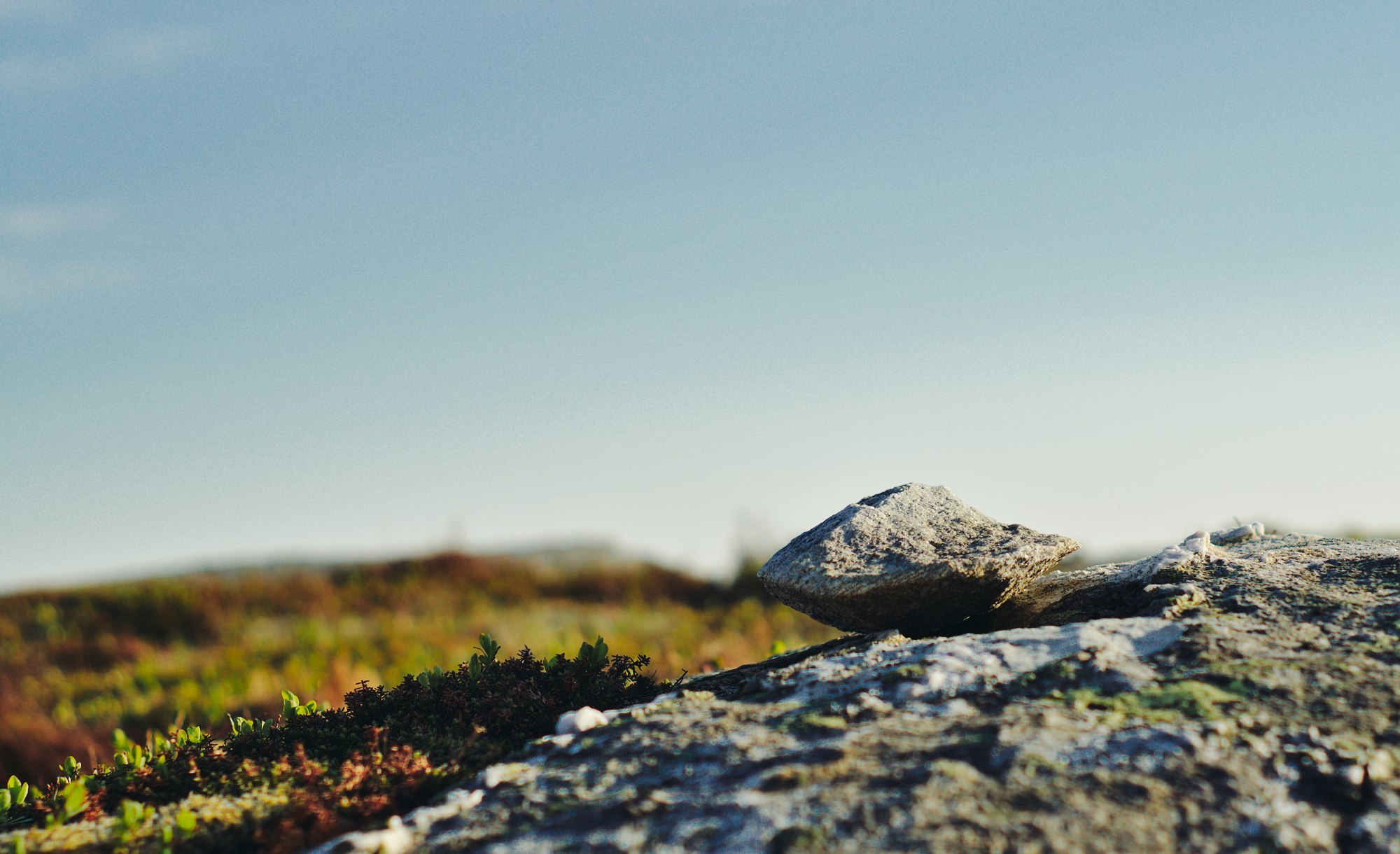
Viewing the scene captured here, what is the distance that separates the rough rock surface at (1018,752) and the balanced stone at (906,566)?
50 cm

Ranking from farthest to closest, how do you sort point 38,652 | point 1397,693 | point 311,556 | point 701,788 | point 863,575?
point 311,556 → point 38,652 → point 863,575 → point 1397,693 → point 701,788

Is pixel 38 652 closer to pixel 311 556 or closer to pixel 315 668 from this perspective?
pixel 315 668

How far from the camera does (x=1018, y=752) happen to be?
326 centimetres

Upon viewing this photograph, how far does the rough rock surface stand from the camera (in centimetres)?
296

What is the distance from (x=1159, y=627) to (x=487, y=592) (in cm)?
2328

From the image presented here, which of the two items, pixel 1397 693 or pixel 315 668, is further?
pixel 315 668

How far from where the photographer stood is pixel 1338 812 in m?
3.08

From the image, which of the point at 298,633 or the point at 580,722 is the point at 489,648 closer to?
the point at 580,722

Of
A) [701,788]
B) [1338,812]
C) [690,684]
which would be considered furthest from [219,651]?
[1338,812]

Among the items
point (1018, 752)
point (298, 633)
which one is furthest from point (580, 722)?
point (298, 633)

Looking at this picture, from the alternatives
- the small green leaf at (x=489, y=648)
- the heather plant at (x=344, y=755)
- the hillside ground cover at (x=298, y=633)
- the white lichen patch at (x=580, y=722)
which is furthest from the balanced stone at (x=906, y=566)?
the hillside ground cover at (x=298, y=633)

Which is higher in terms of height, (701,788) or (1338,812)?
(701,788)

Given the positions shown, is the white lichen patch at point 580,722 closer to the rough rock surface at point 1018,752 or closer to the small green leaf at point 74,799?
the rough rock surface at point 1018,752

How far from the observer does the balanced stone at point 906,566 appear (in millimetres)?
4992
